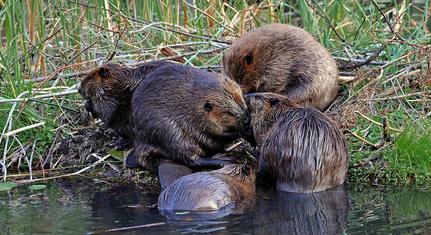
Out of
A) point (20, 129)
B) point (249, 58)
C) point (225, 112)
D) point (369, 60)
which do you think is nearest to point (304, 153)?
point (225, 112)

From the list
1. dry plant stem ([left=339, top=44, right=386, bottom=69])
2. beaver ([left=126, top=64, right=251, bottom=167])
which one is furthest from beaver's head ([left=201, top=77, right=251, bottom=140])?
dry plant stem ([left=339, top=44, right=386, bottom=69])

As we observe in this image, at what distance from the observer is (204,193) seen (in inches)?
175

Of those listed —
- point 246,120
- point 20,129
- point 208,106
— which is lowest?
point 20,129

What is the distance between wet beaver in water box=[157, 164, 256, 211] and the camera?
14.5 feet

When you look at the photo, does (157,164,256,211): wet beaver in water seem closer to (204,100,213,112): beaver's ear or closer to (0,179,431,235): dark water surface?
(0,179,431,235): dark water surface

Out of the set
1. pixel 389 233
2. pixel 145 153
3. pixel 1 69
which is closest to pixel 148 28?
pixel 1 69

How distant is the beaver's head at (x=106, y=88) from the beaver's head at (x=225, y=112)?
634 mm

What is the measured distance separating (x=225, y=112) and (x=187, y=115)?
0.21 meters

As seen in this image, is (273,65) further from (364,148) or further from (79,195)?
(79,195)

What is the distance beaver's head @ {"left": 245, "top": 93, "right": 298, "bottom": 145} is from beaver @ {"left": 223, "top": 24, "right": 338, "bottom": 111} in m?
0.57

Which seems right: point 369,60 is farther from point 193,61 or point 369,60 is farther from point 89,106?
point 89,106

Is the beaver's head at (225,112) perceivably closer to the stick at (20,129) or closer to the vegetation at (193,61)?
the vegetation at (193,61)

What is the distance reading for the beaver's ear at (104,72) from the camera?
17.8ft

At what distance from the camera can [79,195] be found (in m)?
5.12
